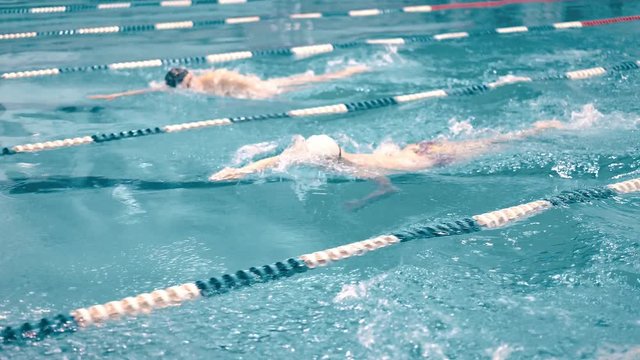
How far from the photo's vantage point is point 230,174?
14.4 feet

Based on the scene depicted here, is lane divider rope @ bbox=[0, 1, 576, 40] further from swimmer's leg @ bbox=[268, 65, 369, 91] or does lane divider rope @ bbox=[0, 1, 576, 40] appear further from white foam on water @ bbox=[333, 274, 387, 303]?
white foam on water @ bbox=[333, 274, 387, 303]

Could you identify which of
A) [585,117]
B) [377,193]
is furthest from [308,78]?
A: [377,193]

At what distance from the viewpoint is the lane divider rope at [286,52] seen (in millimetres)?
6931

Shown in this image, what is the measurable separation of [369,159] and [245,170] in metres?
0.72

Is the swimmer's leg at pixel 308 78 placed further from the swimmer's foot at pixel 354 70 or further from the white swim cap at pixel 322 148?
the white swim cap at pixel 322 148

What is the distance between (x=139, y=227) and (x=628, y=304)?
87.6 inches

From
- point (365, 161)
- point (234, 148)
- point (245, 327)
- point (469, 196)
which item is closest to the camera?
point (245, 327)

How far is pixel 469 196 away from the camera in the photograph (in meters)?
4.20

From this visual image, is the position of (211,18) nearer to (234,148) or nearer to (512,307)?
(234,148)

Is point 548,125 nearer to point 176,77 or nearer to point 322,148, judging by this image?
point 322,148

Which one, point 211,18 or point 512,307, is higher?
point 211,18

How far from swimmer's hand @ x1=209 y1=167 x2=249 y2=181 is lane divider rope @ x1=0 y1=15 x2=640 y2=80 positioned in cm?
299

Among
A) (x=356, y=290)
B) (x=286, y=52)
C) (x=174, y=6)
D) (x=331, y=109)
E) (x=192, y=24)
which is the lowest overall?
(x=356, y=290)

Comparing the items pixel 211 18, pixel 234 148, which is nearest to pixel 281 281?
pixel 234 148
